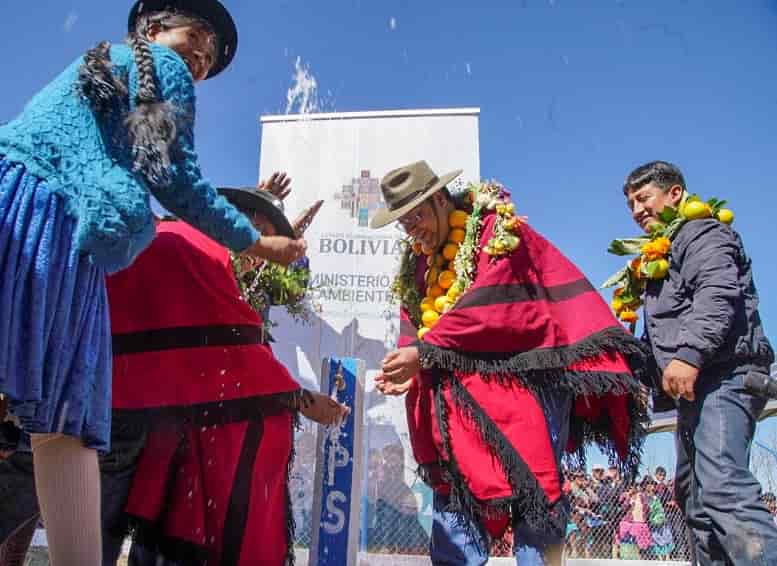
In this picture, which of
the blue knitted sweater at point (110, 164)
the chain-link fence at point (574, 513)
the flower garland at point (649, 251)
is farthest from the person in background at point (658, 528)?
the blue knitted sweater at point (110, 164)

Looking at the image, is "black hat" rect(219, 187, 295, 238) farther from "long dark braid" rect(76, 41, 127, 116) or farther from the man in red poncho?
"long dark braid" rect(76, 41, 127, 116)

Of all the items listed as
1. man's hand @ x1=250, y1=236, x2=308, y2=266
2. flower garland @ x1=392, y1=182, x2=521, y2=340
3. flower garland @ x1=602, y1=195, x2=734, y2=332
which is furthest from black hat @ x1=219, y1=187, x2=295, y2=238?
flower garland @ x1=602, y1=195, x2=734, y2=332

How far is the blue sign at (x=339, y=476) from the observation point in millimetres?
2883

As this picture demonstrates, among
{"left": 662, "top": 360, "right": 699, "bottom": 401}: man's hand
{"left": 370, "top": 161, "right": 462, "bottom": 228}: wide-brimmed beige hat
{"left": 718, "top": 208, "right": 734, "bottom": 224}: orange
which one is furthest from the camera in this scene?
{"left": 370, "top": 161, "right": 462, "bottom": 228}: wide-brimmed beige hat

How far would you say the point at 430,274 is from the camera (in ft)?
10.5

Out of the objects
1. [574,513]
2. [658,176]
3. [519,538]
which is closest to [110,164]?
[519,538]

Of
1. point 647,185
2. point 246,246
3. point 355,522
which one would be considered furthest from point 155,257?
point 647,185

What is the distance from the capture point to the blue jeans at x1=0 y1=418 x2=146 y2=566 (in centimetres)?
210

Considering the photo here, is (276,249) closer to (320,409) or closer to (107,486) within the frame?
(320,409)

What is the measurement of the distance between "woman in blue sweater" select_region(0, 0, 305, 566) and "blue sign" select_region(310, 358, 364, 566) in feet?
4.97

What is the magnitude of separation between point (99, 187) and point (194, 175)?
0.26m

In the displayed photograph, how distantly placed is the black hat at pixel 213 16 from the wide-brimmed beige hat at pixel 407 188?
3.62 ft

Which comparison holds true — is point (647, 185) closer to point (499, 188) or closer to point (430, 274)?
point (499, 188)

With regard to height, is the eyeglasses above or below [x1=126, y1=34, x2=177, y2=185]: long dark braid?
above
